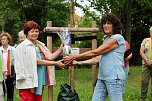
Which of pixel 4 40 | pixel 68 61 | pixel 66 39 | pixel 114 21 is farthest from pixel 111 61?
pixel 4 40

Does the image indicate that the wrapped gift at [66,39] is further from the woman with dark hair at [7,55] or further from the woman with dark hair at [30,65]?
the woman with dark hair at [7,55]

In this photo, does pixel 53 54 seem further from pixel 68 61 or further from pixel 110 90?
pixel 110 90

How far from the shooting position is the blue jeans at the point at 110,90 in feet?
17.6

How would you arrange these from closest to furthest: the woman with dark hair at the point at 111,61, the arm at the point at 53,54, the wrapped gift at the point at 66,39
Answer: the woman with dark hair at the point at 111,61, the wrapped gift at the point at 66,39, the arm at the point at 53,54

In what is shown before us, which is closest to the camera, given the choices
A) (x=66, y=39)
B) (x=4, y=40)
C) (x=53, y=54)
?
(x=66, y=39)

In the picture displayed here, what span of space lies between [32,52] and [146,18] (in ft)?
67.6

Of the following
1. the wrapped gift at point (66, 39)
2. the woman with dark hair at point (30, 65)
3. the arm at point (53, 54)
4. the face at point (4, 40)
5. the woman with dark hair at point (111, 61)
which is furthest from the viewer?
the face at point (4, 40)

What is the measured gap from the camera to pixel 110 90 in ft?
17.7

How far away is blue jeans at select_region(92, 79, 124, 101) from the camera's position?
536cm

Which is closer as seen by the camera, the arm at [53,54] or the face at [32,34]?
the face at [32,34]

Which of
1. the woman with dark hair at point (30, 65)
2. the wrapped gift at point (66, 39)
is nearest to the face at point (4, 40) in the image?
the wrapped gift at point (66, 39)

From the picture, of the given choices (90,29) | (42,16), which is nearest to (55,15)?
(42,16)

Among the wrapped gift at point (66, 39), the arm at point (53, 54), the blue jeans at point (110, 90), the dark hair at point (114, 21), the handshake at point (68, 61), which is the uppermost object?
the dark hair at point (114, 21)

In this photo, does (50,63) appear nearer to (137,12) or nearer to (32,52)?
(32,52)
